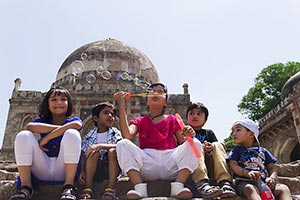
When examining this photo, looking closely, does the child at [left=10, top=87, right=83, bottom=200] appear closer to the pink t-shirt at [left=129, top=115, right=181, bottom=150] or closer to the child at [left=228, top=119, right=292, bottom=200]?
the pink t-shirt at [left=129, top=115, right=181, bottom=150]

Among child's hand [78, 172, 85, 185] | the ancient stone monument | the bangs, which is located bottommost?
child's hand [78, 172, 85, 185]

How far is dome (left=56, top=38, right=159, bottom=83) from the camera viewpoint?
20.9 metres

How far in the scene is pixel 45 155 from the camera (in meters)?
3.40

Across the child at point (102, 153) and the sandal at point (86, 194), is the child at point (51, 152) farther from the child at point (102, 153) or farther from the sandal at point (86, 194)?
the child at point (102, 153)

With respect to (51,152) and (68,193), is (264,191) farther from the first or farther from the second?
(51,152)

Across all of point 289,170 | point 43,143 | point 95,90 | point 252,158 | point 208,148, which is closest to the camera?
point 43,143

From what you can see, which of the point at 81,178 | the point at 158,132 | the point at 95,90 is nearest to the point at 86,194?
the point at 81,178

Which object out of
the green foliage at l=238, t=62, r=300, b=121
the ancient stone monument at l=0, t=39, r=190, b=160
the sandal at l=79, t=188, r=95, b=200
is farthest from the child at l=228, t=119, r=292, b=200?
the green foliage at l=238, t=62, r=300, b=121

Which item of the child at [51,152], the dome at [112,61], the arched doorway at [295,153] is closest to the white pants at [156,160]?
the child at [51,152]

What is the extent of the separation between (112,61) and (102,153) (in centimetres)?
1760

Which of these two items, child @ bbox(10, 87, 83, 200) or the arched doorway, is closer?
child @ bbox(10, 87, 83, 200)

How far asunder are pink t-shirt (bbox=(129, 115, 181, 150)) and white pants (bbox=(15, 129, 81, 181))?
82 centimetres

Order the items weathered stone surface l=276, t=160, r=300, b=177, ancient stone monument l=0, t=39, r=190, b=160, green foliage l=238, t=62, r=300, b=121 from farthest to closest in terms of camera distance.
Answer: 1. green foliage l=238, t=62, r=300, b=121
2. ancient stone monument l=0, t=39, r=190, b=160
3. weathered stone surface l=276, t=160, r=300, b=177

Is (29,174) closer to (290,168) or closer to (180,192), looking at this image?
(180,192)
